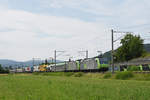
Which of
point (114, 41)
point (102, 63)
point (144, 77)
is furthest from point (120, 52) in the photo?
point (144, 77)

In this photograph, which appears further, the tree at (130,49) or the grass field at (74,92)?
the tree at (130,49)

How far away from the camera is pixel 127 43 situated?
82688 mm

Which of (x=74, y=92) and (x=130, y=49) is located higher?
(x=130, y=49)

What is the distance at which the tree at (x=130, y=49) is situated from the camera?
80.8 meters

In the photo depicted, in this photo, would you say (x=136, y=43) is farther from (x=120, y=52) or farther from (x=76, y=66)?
(x=76, y=66)

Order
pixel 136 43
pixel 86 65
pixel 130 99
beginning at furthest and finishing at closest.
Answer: pixel 136 43, pixel 86 65, pixel 130 99

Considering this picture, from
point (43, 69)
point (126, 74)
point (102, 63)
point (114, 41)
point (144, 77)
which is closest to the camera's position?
point (144, 77)

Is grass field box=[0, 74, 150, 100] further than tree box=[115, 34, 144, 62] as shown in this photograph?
No

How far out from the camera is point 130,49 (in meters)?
80.0

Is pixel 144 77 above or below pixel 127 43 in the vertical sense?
below

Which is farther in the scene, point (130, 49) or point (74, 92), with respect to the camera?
point (130, 49)

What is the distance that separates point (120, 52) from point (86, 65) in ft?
67.1

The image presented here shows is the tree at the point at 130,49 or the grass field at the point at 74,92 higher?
the tree at the point at 130,49

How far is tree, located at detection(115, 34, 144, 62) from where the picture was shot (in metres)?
80.8
